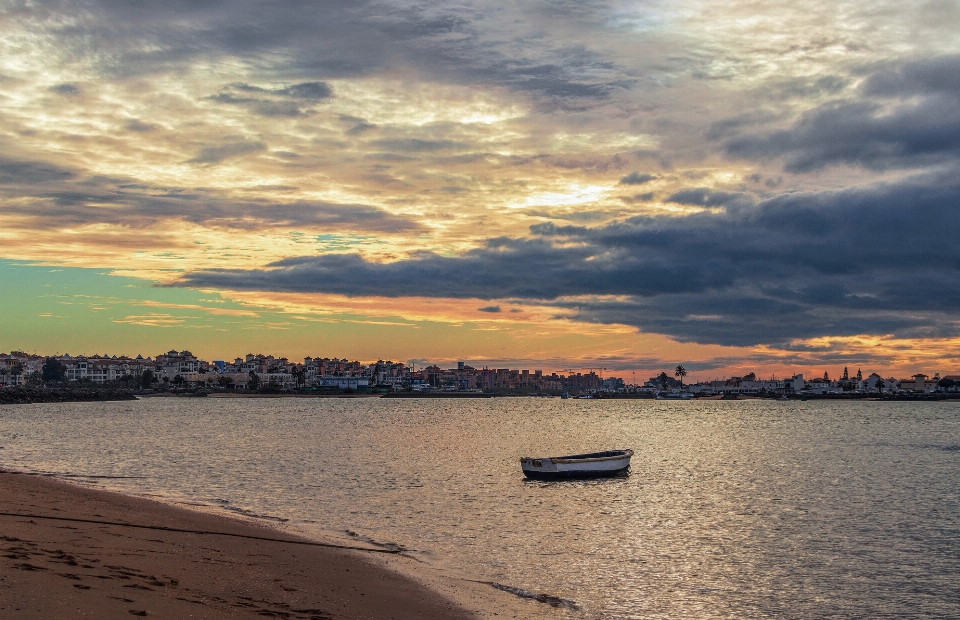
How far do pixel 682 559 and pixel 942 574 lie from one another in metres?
8.94

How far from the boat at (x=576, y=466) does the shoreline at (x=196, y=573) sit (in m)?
25.4

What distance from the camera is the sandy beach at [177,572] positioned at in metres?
16.1

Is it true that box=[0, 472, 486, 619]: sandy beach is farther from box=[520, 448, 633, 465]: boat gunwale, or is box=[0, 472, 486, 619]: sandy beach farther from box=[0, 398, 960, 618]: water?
box=[520, 448, 633, 465]: boat gunwale

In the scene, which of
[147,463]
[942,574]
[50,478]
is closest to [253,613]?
[942,574]

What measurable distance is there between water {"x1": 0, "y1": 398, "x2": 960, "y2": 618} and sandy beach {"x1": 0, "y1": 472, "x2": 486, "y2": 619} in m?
4.19

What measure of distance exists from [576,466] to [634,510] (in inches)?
563

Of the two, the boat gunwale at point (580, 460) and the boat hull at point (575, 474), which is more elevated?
the boat gunwale at point (580, 460)

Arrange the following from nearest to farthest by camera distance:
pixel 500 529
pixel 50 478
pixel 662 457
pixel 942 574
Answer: pixel 942 574 → pixel 500 529 → pixel 50 478 → pixel 662 457

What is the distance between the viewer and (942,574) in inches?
1105

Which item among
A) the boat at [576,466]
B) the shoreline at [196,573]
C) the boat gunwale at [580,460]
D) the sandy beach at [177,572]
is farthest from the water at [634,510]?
the sandy beach at [177,572]

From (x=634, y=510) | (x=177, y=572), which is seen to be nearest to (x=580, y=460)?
(x=634, y=510)

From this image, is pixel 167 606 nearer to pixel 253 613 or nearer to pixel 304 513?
pixel 253 613

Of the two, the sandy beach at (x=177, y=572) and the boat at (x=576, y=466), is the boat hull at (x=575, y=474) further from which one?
the sandy beach at (x=177, y=572)

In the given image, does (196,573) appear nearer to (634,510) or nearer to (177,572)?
(177,572)
